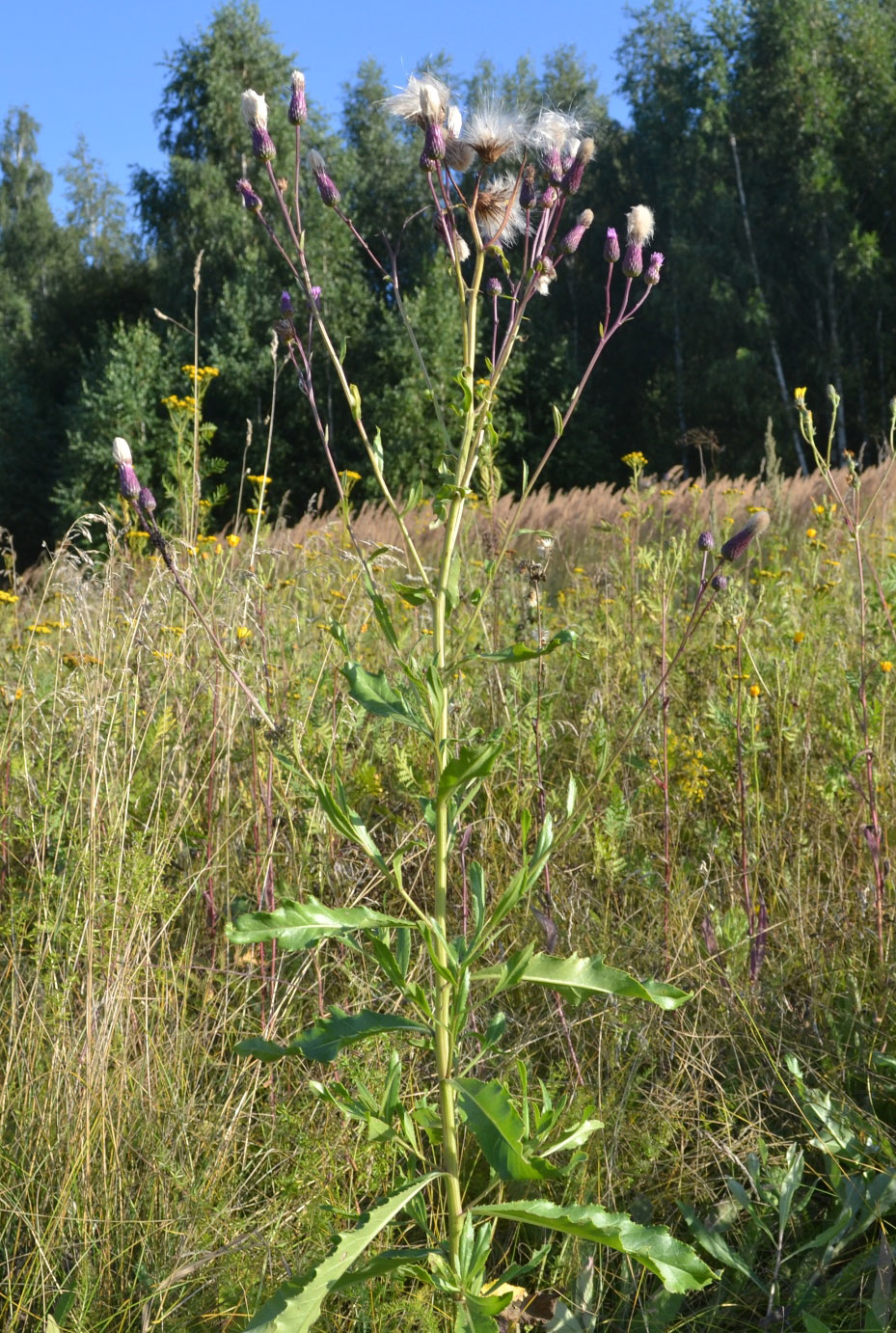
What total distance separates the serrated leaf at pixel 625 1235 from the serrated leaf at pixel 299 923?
1.22ft

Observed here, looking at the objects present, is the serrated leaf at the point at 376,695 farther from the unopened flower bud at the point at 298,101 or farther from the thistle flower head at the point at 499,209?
the unopened flower bud at the point at 298,101

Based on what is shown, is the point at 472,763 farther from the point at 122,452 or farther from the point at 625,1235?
the point at 122,452

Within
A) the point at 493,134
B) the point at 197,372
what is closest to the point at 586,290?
the point at 197,372

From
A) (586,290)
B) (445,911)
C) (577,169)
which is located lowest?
(445,911)

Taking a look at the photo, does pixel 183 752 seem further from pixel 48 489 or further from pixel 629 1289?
pixel 48 489

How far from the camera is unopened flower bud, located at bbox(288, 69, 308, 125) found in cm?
161

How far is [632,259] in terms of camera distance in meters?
1.79

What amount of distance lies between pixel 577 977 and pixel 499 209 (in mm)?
1130

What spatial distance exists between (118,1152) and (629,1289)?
0.81m

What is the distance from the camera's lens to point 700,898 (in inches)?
92.9

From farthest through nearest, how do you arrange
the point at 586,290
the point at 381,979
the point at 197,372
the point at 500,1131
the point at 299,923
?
the point at 586,290 → the point at 197,372 → the point at 381,979 → the point at 299,923 → the point at 500,1131

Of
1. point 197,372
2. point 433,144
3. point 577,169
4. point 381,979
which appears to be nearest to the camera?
point 433,144

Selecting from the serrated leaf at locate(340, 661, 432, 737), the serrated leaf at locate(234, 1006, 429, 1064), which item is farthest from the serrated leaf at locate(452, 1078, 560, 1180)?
the serrated leaf at locate(340, 661, 432, 737)

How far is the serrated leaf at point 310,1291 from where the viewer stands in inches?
49.1
